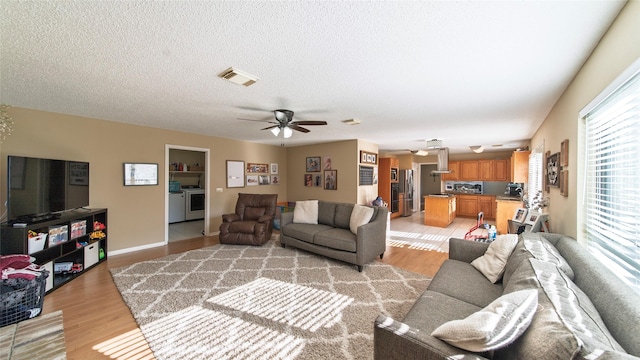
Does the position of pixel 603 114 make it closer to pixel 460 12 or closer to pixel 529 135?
pixel 460 12

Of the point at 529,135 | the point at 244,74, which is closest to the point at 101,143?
the point at 244,74

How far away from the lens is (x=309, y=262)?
3682mm

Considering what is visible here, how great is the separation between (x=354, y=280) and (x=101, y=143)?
4.66 m

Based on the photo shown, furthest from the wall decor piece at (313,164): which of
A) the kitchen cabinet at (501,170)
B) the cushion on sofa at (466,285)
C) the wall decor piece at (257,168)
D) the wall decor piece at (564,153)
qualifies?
the kitchen cabinet at (501,170)

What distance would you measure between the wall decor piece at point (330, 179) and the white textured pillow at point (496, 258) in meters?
3.96

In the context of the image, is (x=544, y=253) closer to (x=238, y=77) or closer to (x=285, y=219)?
(x=238, y=77)

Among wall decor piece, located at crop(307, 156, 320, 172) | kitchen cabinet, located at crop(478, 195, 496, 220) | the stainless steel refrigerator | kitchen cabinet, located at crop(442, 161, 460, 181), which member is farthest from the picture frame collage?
kitchen cabinet, located at crop(478, 195, 496, 220)

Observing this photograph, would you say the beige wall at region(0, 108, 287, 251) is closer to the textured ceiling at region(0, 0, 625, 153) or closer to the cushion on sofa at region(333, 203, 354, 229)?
the textured ceiling at region(0, 0, 625, 153)

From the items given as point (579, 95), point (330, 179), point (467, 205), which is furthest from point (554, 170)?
point (467, 205)

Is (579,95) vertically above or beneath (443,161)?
above

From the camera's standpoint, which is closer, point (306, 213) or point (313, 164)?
point (306, 213)

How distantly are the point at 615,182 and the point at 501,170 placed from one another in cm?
711

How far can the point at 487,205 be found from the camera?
7.94 meters

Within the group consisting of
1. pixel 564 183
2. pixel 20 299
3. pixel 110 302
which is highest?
pixel 564 183
